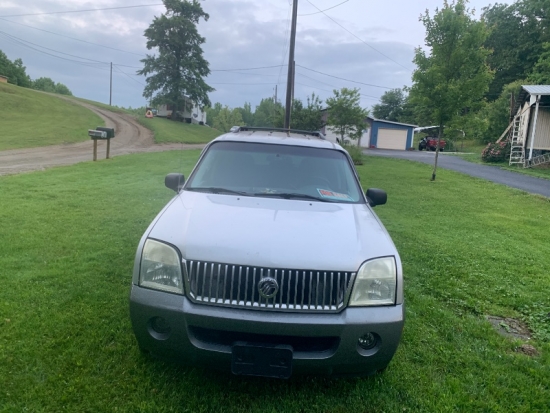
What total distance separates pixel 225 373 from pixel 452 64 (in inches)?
568

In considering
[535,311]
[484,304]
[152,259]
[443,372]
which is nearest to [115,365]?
[152,259]

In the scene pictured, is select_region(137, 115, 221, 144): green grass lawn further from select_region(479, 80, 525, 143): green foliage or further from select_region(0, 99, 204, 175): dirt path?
select_region(479, 80, 525, 143): green foliage

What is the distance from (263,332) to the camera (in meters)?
2.44

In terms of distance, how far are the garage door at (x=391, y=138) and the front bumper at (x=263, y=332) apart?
4610cm

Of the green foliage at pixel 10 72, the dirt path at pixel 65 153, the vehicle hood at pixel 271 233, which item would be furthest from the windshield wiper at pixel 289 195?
the green foliage at pixel 10 72

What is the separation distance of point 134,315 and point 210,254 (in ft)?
2.02

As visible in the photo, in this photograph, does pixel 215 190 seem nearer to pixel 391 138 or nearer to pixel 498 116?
pixel 498 116

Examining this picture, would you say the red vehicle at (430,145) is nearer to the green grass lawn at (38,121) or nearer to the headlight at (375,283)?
the green grass lawn at (38,121)

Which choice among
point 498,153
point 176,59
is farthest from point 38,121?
point 498,153

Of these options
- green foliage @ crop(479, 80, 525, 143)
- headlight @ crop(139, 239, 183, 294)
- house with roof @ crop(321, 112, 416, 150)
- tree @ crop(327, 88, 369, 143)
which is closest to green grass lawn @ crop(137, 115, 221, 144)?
tree @ crop(327, 88, 369, 143)

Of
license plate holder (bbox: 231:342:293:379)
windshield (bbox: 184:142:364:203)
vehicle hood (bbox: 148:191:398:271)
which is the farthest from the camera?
windshield (bbox: 184:142:364:203)

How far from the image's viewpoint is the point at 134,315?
8.62 feet

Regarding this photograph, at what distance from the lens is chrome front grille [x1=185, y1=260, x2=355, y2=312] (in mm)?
2510

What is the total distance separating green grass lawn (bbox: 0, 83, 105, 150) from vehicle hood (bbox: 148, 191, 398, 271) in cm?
2107
